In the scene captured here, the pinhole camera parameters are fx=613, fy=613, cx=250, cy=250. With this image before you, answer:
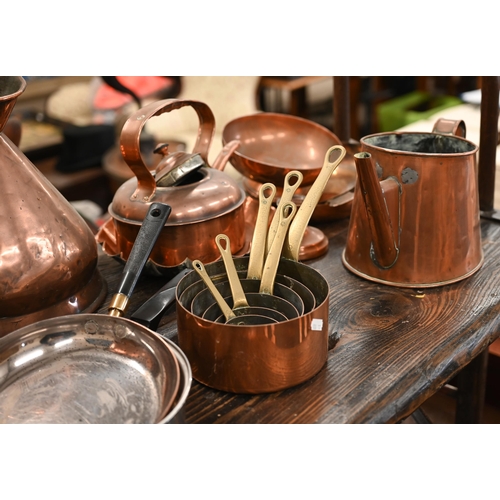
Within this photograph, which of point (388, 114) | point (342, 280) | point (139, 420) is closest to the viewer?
point (139, 420)

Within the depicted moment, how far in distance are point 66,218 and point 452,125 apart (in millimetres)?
652

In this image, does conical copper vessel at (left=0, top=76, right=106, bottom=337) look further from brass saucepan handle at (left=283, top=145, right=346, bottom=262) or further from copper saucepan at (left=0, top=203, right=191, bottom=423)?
brass saucepan handle at (left=283, top=145, right=346, bottom=262)

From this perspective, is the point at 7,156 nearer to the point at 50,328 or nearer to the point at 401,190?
the point at 50,328

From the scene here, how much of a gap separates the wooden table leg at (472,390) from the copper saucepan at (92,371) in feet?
2.84

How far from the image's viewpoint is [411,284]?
38.5 inches

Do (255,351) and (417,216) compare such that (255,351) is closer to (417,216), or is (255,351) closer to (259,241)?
(259,241)

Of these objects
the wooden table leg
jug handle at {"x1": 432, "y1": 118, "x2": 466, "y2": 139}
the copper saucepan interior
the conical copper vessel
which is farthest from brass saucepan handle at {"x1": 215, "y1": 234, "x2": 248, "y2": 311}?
the wooden table leg

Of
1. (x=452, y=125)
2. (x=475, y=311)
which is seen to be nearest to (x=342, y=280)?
(x=475, y=311)

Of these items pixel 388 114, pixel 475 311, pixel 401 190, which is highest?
pixel 401 190

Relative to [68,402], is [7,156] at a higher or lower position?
higher

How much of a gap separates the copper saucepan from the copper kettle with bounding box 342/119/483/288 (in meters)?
0.37

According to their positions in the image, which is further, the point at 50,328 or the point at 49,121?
the point at 49,121

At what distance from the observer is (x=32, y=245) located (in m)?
0.82
